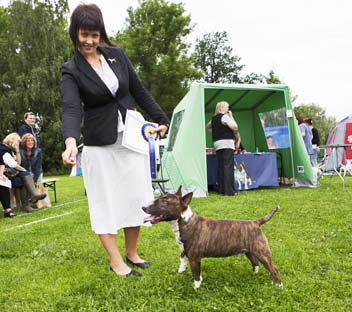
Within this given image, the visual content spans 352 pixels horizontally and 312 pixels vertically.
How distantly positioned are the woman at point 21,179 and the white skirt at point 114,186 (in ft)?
15.8

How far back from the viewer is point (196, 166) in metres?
7.71

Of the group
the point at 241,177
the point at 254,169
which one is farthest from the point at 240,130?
the point at 241,177

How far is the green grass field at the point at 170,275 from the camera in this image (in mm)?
2492

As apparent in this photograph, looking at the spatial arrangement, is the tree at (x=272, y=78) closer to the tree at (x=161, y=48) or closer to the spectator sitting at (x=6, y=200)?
the tree at (x=161, y=48)

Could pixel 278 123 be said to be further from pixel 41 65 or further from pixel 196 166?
pixel 41 65

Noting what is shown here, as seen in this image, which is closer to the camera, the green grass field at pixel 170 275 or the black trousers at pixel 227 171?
the green grass field at pixel 170 275

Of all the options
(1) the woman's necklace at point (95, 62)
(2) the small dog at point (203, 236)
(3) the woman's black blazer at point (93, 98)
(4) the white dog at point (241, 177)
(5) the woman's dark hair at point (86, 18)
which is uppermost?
(5) the woman's dark hair at point (86, 18)

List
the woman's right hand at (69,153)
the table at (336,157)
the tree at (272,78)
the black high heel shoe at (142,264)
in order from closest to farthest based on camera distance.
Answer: the woman's right hand at (69,153)
the black high heel shoe at (142,264)
the table at (336,157)
the tree at (272,78)

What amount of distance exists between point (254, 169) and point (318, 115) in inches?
1753

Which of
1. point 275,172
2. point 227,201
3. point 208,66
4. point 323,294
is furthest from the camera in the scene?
point 208,66

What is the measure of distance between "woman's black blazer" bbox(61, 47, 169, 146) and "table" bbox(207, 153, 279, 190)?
20.0 ft

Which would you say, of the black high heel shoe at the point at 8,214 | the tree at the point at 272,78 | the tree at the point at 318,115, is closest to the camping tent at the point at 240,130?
the black high heel shoe at the point at 8,214

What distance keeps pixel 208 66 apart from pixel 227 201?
1426 inches

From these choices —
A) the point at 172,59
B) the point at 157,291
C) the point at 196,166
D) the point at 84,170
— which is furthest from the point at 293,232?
the point at 172,59
